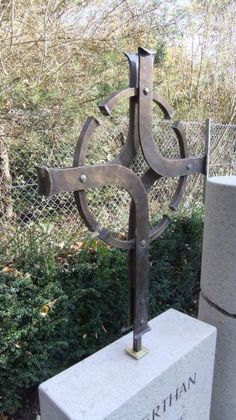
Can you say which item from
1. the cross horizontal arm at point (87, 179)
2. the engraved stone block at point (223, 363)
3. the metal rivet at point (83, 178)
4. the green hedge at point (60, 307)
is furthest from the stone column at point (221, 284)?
the metal rivet at point (83, 178)

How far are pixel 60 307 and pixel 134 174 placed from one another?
1.02 metres

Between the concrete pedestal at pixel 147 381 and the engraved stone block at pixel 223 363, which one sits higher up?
the concrete pedestal at pixel 147 381

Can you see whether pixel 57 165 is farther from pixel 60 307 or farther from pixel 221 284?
pixel 221 284

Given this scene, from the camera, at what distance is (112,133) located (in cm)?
407

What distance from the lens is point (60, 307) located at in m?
1.86

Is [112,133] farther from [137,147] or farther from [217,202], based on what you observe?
[137,147]

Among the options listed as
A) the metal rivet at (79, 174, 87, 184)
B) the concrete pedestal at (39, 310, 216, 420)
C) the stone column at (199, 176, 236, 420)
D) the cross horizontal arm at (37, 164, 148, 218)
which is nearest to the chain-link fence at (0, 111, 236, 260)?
the stone column at (199, 176, 236, 420)

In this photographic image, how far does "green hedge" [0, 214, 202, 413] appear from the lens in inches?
67.7

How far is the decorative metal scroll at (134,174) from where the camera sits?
1.01m

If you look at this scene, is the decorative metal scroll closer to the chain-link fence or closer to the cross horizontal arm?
the cross horizontal arm

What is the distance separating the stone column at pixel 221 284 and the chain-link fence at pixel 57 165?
3.34 feet

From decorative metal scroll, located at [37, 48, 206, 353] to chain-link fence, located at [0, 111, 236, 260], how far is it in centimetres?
125

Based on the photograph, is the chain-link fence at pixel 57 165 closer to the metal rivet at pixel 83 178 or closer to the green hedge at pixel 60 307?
the green hedge at pixel 60 307

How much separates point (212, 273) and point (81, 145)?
1.02 m
